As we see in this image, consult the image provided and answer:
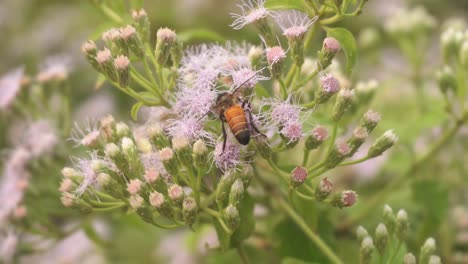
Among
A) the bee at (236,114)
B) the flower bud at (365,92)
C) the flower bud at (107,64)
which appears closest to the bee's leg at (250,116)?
the bee at (236,114)

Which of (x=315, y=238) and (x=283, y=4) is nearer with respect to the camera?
(x=283, y=4)

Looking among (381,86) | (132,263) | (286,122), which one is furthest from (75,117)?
(286,122)

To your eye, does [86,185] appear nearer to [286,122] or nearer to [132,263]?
[286,122]

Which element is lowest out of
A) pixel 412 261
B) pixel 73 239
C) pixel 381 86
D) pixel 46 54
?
pixel 73 239

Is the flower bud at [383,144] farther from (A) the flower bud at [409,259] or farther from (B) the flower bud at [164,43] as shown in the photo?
(B) the flower bud at [164,43]

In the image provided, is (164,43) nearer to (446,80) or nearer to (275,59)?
(275,59)

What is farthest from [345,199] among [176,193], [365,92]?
[365,92]

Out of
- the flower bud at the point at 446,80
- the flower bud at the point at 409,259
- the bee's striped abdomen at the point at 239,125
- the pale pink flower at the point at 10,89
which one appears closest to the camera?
the bee's striped abdomen at the point at 239,125
